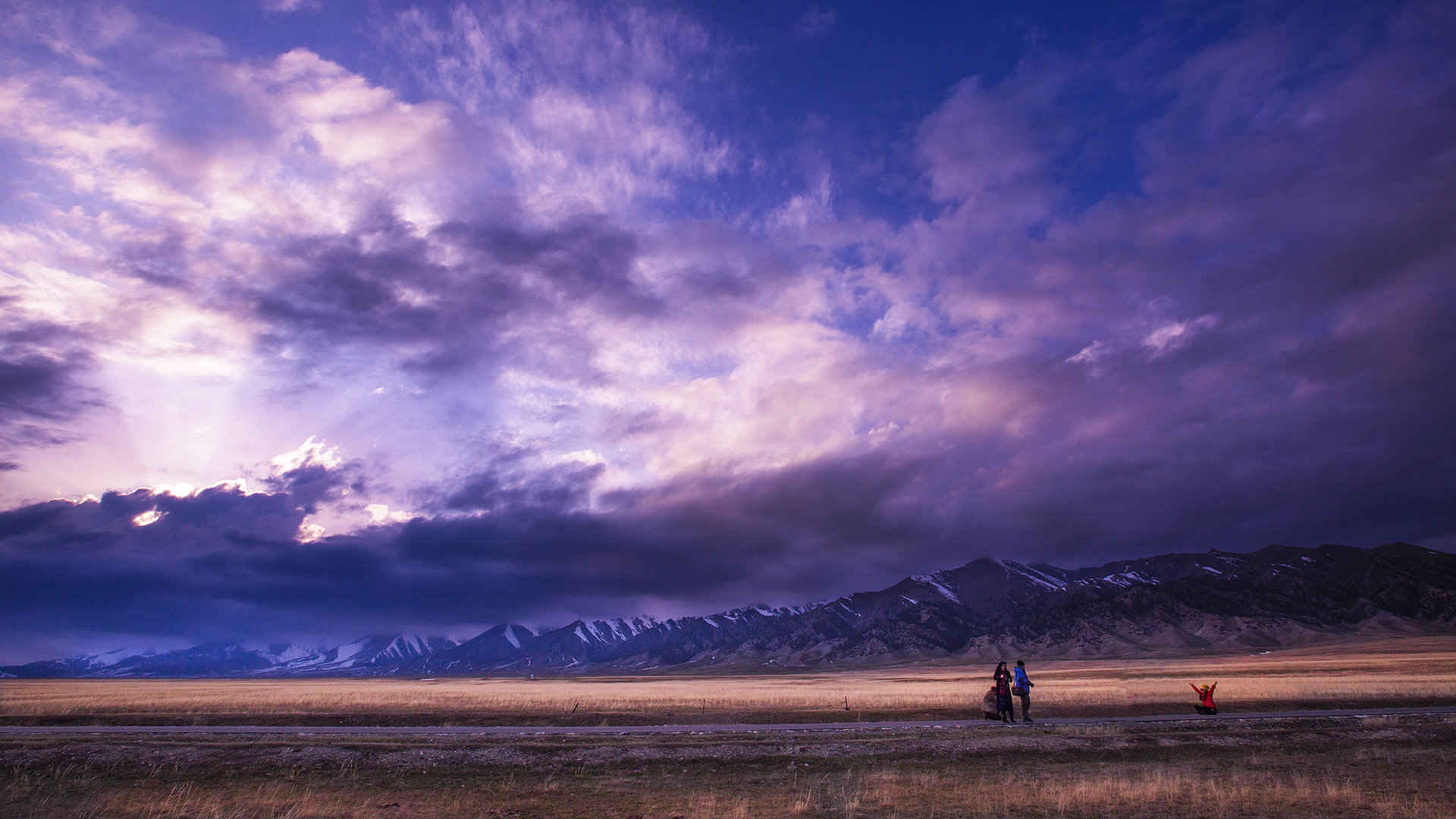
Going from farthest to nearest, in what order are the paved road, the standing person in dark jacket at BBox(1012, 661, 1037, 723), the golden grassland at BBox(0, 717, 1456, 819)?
the paved road < the standing person in dark jacket at BBox(1012, 661, 1037, 723) < the golden grassland at BBox(0, 717, 1456, 819)

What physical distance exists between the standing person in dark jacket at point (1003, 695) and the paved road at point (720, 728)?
1.78 ft

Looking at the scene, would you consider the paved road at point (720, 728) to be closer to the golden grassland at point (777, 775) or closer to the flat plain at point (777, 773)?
the flat plain at point (777, 773)

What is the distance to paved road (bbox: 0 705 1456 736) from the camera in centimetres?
3112

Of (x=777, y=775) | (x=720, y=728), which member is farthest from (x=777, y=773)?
(x=720, y=728)

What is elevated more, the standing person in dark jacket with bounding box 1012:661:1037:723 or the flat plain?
the standing person in dark jacket with bounding box 1012:661:1037:723

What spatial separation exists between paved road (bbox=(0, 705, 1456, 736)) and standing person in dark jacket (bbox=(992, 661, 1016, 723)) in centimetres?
54

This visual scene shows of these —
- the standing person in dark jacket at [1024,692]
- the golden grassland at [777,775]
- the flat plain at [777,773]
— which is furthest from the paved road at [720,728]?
the golden grassland at [777,775]

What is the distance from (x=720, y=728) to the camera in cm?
3388

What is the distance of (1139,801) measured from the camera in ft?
58.4

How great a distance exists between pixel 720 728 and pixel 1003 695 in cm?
1211

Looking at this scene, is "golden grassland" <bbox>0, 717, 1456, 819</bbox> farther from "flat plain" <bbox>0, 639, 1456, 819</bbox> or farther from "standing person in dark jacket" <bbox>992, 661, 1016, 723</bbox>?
"standing person in dark jacket" <bbox>992, 661, 1016, 723</bbox>

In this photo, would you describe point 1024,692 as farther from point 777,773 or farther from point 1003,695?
point 777,773

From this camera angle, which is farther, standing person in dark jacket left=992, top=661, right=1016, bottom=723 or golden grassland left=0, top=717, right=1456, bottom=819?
standing person in dark jacket left=992, top=661, right=1016, bottom=723

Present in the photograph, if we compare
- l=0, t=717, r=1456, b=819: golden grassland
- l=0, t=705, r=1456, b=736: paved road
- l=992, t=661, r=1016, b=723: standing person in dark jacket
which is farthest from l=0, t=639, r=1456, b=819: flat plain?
l=0, t=705, r=1456, b=736: paved road
